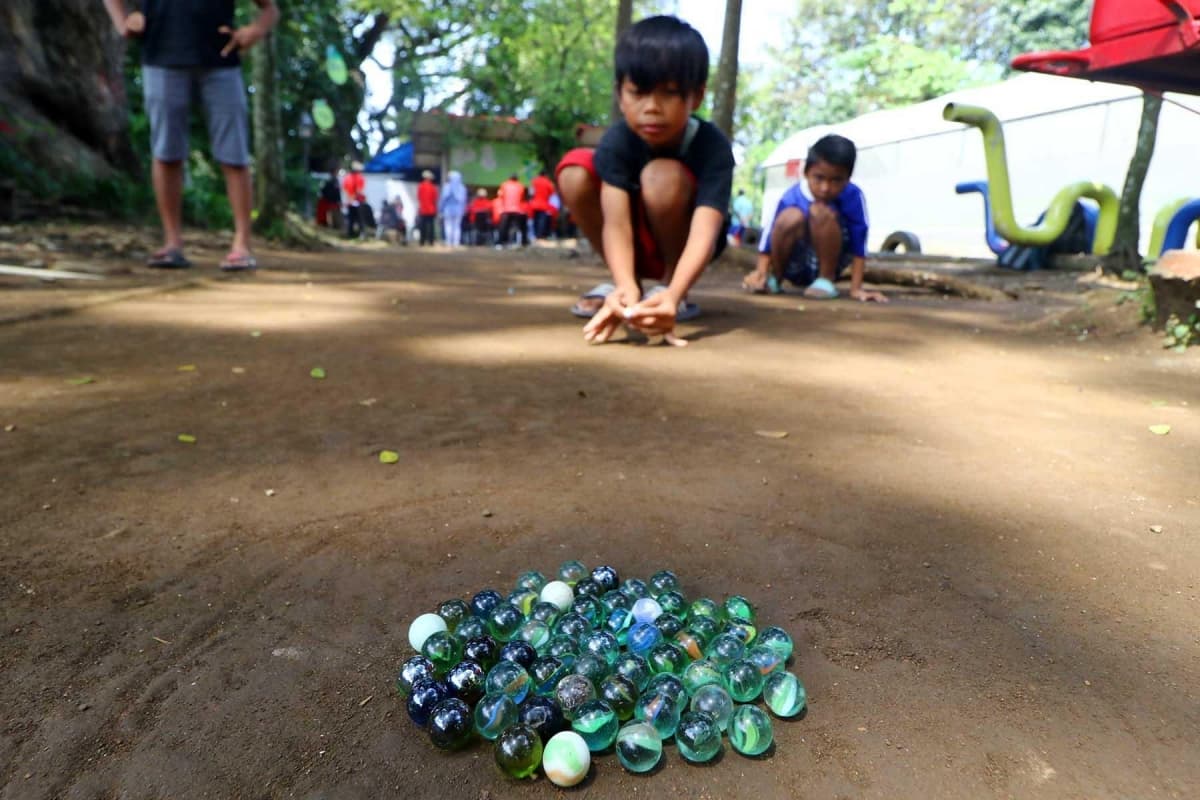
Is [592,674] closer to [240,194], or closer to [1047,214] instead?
[240,194]

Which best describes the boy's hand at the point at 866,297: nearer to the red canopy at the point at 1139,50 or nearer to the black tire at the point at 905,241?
the red canopy at the point at 1139,50

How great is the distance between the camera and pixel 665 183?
3.43m

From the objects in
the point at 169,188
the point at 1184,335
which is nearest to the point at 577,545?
the point at 1184,335

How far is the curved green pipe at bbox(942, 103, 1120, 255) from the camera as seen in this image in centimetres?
708

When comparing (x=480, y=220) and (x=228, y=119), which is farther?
(x=480, y=220)

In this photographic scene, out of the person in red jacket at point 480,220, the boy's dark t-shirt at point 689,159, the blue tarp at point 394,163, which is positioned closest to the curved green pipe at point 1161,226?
the boy's dark t-shirt at point 689,159

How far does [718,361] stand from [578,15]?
53.8ft

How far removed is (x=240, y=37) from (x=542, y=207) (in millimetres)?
11612

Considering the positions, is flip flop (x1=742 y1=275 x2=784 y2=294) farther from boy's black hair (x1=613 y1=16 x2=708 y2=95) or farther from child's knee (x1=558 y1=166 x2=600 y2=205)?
boy's black hair (x1=613 y1=16 x2=708 y2=95)

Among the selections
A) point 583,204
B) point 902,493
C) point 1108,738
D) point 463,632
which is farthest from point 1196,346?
point 463,632

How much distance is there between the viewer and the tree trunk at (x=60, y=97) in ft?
19.9

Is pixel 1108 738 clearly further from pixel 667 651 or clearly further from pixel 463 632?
pixel 463 632

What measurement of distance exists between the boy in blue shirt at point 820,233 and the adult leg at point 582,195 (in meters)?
1.97

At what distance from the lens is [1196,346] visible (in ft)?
10.7
